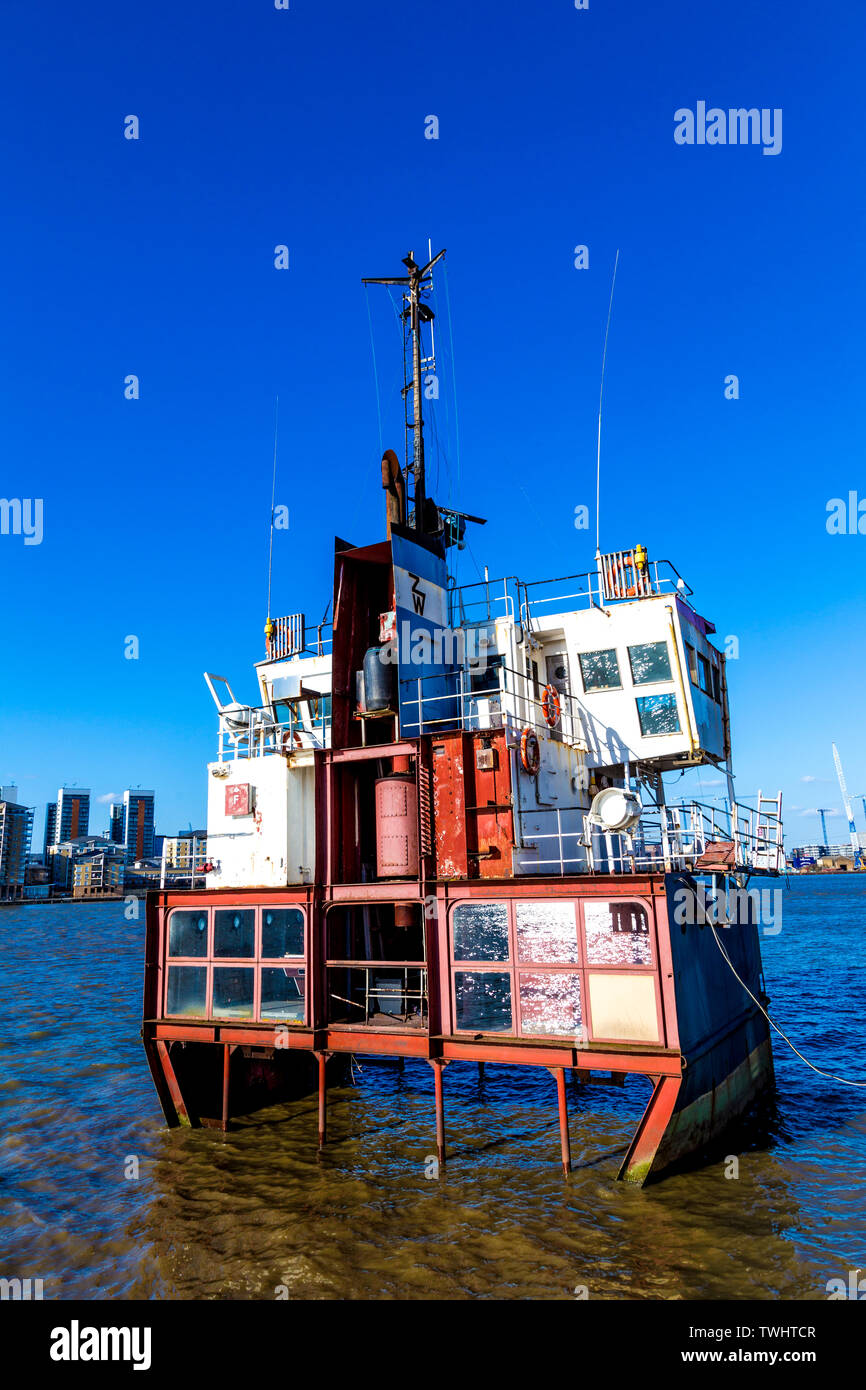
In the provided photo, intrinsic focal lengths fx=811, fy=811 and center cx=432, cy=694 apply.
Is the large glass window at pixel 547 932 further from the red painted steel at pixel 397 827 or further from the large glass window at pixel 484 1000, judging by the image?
the red painted steel at pixel 397 827

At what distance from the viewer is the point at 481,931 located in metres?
16.0

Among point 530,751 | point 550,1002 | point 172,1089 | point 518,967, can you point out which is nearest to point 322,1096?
point 172,1089

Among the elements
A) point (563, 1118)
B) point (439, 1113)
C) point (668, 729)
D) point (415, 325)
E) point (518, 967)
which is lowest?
point (439, 1113)

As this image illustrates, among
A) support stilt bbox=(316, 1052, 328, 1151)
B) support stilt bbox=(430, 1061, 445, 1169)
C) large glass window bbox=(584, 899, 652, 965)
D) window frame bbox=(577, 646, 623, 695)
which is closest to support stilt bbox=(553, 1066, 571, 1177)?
large glass window bbox=(584, 899, 652, 965)

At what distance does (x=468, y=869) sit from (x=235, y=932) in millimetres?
5850

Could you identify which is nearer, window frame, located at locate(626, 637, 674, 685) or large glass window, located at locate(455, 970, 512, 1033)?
large glass window, located at locate(455, 970, 512, 1033)

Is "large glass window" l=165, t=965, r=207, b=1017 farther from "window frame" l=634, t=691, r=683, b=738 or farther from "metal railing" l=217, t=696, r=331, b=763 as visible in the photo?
"window frame" l=634, t=691, r=683, b=738

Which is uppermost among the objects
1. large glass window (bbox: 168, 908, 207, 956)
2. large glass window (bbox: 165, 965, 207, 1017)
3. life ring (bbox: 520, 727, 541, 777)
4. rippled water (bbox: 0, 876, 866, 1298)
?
life ring (bbox: 520, 727, 541, 777)

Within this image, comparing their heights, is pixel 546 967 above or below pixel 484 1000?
above

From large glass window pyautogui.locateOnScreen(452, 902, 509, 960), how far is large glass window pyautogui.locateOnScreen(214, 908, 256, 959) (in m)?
5.18

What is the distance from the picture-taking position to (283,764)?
65.1 ft

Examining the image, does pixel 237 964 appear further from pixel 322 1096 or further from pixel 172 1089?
pixel 172 1089

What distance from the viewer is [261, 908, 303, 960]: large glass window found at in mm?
18484
